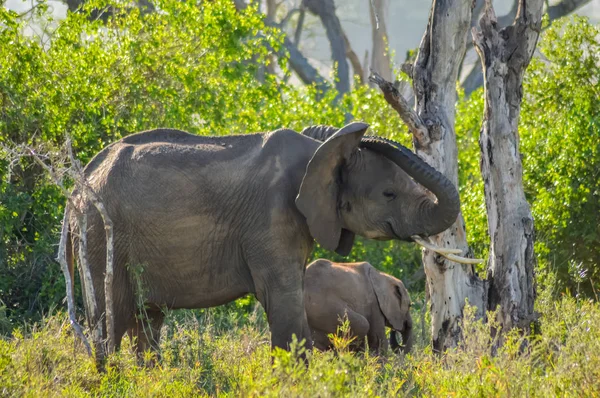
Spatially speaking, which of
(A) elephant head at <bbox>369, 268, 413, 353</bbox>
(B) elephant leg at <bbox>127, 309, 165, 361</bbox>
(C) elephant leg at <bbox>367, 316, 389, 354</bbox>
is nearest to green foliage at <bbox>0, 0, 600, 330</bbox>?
(A) elephant head at <bbox>369, 268, 413, 353</bbox>

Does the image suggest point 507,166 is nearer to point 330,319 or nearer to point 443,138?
point 443,138

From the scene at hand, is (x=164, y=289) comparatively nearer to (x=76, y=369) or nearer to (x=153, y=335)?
(x=153, y=335)

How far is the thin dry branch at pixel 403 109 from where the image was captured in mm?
9047

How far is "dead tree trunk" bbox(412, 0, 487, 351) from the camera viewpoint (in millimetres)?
9469

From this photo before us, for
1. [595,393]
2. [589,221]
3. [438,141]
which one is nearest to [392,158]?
[438,141]

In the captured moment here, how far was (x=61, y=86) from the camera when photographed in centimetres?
1305

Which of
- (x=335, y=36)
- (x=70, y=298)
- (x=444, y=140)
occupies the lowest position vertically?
(x=70, y=298)

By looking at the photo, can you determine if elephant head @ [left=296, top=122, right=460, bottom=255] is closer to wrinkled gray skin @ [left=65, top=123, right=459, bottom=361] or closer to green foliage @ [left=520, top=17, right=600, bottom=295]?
wrinkled gray skin @ [left=65, top=123, right=459, bottom=361]

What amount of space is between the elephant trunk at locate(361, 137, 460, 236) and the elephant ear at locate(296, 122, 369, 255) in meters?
0.26

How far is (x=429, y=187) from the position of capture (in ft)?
26.4

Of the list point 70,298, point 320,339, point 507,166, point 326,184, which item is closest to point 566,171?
point 507,166

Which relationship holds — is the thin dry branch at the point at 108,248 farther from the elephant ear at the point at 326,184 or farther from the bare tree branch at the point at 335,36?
the bare tree branch at the point at 335,36

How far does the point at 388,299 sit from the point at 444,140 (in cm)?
234

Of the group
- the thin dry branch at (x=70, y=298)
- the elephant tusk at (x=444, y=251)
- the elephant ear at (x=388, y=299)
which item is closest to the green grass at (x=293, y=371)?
the thin dry branch at (x=70, y=298)
